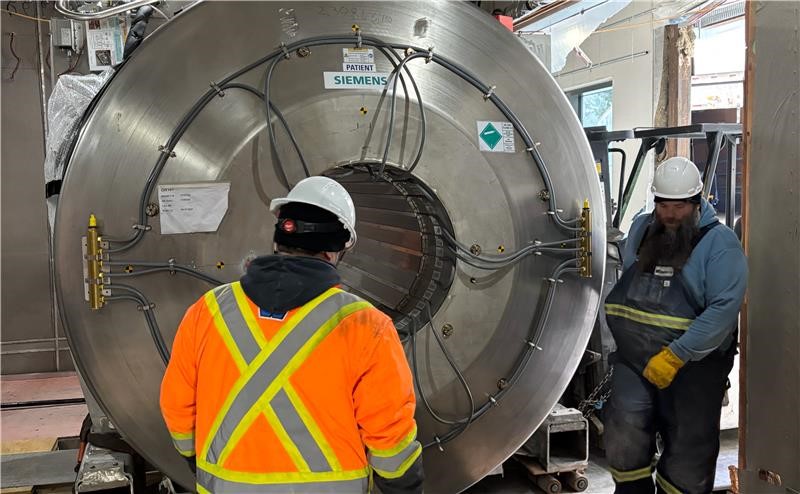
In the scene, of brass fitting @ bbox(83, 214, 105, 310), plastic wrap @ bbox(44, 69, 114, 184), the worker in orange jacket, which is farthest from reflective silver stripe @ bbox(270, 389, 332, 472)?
plastic wrap @ bbox(44, 69, 114, 184)

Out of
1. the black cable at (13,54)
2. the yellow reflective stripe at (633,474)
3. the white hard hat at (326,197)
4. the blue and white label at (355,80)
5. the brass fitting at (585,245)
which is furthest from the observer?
the black cable at (13,54)

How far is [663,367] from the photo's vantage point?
240 centimetres

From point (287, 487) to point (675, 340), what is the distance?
1514mm

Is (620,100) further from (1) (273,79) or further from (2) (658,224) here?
(1) (273,79)

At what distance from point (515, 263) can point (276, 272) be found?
3.15 ft

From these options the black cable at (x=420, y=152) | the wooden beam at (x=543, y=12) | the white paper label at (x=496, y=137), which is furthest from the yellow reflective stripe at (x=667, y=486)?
the wooden beam at (x=543, y=12)

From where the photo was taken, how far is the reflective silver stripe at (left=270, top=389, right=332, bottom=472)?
56.0 inches

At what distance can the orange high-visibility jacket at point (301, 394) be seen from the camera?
4.68ft

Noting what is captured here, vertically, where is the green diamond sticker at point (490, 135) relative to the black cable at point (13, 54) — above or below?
below

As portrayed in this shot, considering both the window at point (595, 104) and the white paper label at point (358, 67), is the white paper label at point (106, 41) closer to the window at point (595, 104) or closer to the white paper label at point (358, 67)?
the white paper label at point (358, 67)

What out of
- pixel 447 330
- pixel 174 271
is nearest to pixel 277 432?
pixel 174 271

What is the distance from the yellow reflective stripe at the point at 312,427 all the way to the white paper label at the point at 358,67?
96 centimetres

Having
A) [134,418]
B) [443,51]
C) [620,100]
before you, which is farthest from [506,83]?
[620,100]

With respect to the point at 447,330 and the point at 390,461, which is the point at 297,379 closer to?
the point at 390,461
